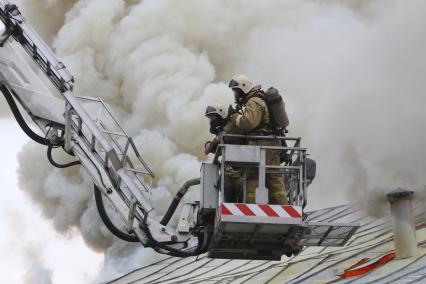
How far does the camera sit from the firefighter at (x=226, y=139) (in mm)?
9414

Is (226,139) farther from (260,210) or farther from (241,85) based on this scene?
(260,210)

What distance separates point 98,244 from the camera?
38312 mm

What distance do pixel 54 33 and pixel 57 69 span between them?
31.0m

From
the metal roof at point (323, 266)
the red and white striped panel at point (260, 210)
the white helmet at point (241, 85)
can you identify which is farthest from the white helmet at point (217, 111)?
the metal roof at point (323, 266)

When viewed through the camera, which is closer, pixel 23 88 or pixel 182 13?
pixel 23 88

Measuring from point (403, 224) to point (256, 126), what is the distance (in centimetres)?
404

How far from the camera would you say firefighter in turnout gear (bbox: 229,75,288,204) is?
30.1 feet

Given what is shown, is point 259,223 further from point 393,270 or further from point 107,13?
point 107,13

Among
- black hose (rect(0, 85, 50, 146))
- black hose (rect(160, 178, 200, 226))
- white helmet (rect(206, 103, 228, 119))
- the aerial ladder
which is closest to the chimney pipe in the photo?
the aerial ladder

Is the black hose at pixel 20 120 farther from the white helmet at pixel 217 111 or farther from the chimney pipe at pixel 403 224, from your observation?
the chimney pipe at pixel 403 224

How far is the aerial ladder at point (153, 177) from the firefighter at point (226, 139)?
0.17ft

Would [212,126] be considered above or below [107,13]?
below

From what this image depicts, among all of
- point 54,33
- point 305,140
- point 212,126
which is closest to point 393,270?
point 212,126

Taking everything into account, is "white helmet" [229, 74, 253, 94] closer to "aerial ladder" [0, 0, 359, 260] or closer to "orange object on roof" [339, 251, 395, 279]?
"aerial ladder" [0, 0, 359, 260]
